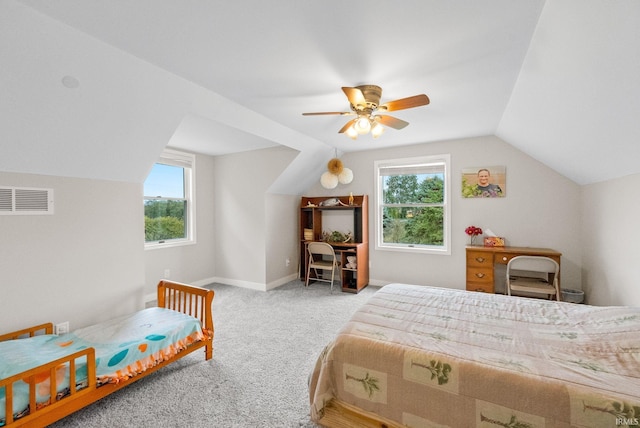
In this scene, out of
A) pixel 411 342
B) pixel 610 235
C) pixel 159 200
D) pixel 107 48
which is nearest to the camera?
pixel 411 342

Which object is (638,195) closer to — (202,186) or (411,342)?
(411,342)

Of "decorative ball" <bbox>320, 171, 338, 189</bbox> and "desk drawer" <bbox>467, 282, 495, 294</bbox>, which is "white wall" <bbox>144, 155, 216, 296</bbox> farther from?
"desk drawer" <bbox>467, 282, 495, 294</bbox>

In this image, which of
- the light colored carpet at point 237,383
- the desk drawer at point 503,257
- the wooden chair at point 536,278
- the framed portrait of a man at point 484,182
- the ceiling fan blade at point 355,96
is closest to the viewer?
the light colored carpet at point 237,383

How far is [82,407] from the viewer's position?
1.72 meters

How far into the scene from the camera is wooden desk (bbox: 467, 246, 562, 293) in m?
3.32

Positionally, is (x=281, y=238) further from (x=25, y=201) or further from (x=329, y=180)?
(x=25, y=201)

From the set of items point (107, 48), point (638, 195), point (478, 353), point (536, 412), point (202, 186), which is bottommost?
point (536, 412)

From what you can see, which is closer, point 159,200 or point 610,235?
point 610,235

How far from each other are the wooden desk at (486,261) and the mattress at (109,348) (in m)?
3.18

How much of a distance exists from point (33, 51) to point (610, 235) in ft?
15.2

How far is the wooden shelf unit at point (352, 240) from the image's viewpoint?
4355 millimetres

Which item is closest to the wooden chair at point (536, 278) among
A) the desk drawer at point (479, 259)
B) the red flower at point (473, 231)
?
the desk drawer at point (479, 259)

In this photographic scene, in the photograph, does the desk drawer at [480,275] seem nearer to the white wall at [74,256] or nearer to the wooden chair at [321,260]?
the wooden chair at [321,260]

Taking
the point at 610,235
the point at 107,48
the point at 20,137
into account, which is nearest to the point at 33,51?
the point at 107,48
